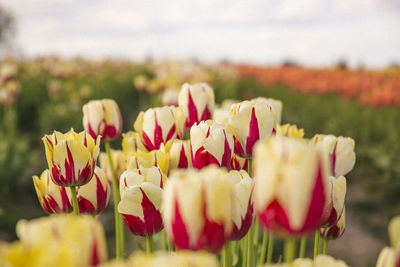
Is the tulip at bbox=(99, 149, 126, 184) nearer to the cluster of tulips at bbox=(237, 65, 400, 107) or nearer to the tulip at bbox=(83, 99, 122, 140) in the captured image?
the tulip at bbox=(83, 99, 122, 140)

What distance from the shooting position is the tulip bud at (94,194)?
90cm

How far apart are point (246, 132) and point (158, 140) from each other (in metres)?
0.23

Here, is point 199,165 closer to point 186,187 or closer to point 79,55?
point 186,187

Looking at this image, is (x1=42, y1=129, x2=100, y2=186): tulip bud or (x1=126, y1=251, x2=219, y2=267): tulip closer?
(x1=126, y1=251, x2=219, y2=267): tulip

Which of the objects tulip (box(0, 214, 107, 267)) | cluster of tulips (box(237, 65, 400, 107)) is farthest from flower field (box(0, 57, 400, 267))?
cluster of tulips (box(237, 65, 400, 107))

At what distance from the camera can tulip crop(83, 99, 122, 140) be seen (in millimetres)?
1187

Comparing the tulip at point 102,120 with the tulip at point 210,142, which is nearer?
the tulip at point 210,142

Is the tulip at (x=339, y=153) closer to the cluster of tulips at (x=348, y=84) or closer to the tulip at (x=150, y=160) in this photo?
the tulip at (x=150, y=160)

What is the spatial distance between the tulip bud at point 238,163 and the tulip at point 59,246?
1.87ft

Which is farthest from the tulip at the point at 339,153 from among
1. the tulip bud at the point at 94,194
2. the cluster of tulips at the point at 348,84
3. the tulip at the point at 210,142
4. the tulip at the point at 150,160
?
the cluster of tulips at the point at 348,84

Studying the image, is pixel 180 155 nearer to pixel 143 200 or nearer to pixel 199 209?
pixel 143 200

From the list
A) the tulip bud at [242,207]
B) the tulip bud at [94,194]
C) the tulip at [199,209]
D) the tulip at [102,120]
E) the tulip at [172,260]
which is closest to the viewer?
the tulip at [172,260]

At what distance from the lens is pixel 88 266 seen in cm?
39

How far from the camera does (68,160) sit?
83cm
